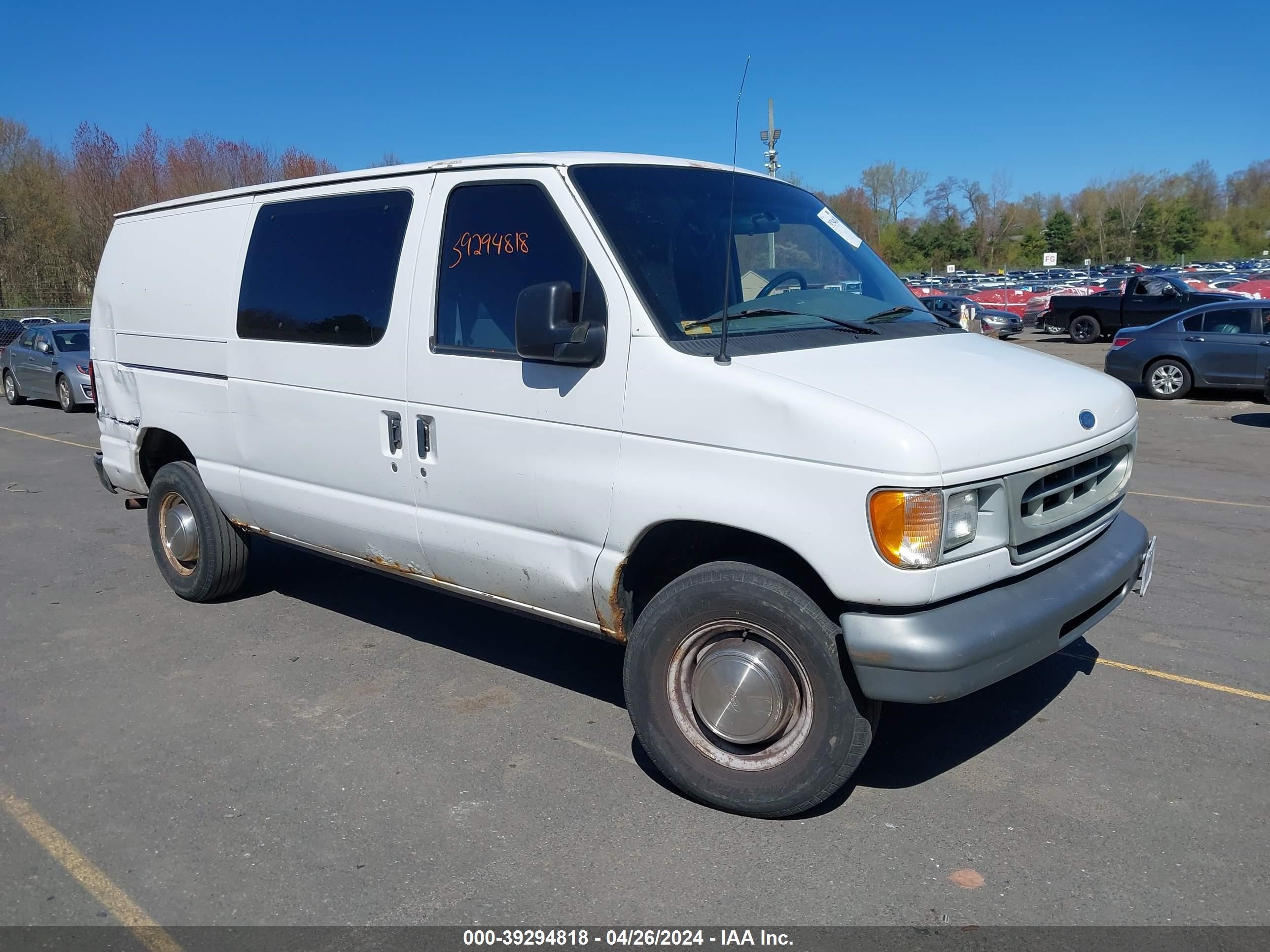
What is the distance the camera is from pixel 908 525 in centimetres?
305

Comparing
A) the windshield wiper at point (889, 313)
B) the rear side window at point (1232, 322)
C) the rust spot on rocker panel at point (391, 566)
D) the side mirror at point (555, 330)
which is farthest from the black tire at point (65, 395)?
the rear side window at point (1232, 322)

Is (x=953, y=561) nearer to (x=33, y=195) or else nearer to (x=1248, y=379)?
(x=1248, y=379)

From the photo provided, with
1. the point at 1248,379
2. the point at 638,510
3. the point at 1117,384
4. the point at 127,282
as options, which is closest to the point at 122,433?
the point at 127,282

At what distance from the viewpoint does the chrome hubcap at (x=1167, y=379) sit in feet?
53.5

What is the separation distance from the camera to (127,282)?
5996 millimetres

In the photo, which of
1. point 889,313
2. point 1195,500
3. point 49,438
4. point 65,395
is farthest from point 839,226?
point 65,395

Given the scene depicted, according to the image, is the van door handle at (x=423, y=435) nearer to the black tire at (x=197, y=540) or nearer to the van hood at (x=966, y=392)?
the van hood at (x=966, y=392)

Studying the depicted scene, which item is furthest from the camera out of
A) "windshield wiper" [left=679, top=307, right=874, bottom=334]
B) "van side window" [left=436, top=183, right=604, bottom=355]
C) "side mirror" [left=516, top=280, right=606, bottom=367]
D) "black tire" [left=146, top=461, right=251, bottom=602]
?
"black tire" [left=146, top=461, right=251, bottom=602]

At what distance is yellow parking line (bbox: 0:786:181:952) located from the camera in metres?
3.01

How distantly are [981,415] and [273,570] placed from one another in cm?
512

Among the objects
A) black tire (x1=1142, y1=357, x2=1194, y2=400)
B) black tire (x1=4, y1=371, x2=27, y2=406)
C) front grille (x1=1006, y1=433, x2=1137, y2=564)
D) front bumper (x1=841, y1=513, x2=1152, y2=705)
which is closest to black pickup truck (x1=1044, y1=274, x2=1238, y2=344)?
black tire (x1=1142, y1=357, x2=1194, y2=400)

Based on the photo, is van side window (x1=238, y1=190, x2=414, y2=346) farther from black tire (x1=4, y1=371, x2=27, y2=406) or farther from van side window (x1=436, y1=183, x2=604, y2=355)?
black tire (x1=4, y1=371, x2=27, y2=406)

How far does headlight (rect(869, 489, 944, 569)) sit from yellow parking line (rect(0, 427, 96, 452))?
12.7 metres

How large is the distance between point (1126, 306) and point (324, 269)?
25.3m
